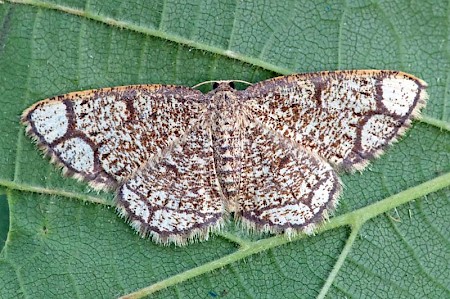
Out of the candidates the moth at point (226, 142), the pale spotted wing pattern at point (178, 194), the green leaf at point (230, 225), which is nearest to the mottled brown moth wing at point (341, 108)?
the moth at point (226, 142)

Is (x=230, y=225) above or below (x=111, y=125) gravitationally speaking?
below

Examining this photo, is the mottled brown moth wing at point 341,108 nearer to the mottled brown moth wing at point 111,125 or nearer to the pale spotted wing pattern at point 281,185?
the pale spotted wing pattern at point 281,185

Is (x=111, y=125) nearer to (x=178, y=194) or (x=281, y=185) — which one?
(x=178, y=194)

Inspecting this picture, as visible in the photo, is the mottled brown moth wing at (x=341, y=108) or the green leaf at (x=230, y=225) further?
the green leaf at (x=230, y=225)

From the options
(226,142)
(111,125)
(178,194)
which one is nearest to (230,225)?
(178,194)

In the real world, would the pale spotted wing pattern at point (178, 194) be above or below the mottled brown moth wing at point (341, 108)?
below

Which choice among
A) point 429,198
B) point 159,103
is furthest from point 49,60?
point 429,198

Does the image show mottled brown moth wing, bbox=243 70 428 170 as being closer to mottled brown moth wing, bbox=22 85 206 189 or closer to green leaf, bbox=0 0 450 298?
green leaf, bbox=0 0 450 298
